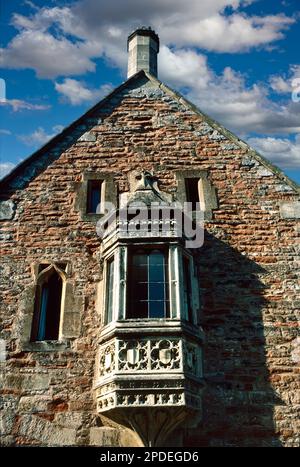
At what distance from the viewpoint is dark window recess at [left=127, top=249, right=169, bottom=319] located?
654cm

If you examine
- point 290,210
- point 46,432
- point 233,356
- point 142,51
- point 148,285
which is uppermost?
point 142,51

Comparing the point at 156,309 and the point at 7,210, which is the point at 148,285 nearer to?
the point at 156,309

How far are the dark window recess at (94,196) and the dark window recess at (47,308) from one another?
1396mm

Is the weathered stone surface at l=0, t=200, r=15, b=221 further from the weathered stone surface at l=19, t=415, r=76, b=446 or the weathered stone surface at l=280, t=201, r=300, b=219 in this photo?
the weathered stone surface at l=280, t=201, r=300, b=219

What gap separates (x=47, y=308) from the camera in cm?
724

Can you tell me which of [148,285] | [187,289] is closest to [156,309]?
[148,285]

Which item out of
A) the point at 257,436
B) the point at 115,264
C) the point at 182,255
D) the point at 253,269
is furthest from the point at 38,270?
the point at 257,436

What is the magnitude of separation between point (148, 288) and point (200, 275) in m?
1.05

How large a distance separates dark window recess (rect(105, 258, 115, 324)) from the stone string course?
24 cm

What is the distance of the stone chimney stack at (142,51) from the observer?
1005 centimetres

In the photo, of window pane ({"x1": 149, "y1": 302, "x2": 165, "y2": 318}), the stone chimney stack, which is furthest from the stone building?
the stone chimney stack

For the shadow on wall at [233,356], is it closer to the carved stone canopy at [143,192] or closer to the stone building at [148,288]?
the stone building at [148,288]

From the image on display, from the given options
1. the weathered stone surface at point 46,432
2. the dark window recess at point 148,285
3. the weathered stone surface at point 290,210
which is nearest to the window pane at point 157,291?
the dark window recess at point 148,285
